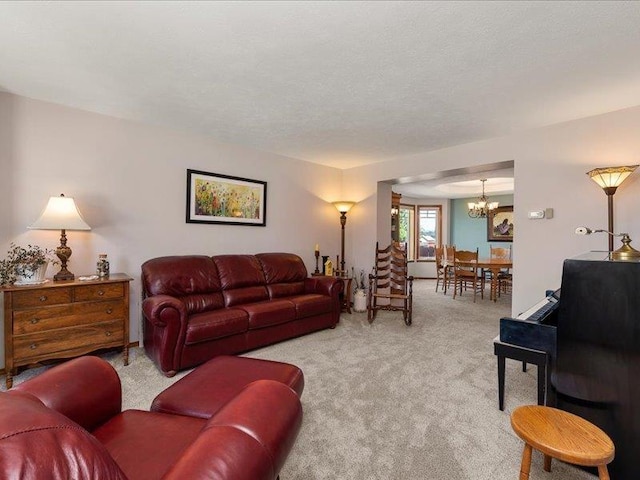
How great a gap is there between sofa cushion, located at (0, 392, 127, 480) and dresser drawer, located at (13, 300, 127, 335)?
235 cm

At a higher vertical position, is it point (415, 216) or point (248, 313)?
point (415, 216)

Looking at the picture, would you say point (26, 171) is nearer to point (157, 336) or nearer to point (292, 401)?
point (157, 336)

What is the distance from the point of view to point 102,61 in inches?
87.0

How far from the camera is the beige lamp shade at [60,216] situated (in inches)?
104

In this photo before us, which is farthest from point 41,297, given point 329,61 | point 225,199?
point 329,61

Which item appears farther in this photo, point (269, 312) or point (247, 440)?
point (269, 312)

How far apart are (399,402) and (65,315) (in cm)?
270

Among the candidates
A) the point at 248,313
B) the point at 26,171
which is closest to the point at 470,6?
the point at 248,313

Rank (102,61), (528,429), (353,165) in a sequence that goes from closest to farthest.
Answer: (528,429)
(102,61)
(353,165)

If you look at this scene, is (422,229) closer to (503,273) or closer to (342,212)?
(503,273)

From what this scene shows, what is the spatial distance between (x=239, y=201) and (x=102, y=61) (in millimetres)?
2200

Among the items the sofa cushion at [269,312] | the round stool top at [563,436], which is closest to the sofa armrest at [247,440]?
the round stool top at [563,436]

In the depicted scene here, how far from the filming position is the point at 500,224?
7.95 m

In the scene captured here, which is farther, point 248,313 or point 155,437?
point 248,313
